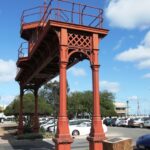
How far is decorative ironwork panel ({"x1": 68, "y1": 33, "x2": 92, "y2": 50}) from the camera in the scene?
555 inches

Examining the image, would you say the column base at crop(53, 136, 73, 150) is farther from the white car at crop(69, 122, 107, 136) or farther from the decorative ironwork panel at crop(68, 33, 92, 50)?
the white car at crop(69, 122, 107, 136)

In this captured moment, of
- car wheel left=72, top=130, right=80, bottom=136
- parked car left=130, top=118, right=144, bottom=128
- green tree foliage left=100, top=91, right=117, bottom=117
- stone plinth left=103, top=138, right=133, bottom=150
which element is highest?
green tree foliage left=100, top=91, right=117, bottom=117

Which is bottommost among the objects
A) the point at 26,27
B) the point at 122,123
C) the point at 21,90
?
the point at 122,123

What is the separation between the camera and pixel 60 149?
13.1 metres

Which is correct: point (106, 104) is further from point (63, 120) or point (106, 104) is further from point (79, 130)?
point (63, 120)

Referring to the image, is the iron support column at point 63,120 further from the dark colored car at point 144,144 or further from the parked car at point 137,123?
the parked car at point 137,123

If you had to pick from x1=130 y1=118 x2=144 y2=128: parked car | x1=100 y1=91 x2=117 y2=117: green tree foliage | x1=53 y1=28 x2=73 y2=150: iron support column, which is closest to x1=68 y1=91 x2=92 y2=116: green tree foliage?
x1=100 y1=91 x2=117 y2=117: green tree foliage

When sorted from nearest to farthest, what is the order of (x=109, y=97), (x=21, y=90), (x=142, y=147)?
(x=142, y=147)
(x=21, y=90)
(x=109, y=97)

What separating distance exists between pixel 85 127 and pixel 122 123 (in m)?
22.9

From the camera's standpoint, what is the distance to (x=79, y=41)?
1437cm

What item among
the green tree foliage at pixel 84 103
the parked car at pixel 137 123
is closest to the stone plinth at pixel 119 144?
the parked car at pixel 137 123

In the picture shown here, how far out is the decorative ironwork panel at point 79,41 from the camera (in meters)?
14.1

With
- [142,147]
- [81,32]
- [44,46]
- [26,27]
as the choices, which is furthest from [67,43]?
[26,27]

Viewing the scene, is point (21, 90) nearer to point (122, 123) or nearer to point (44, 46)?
point (44, 46)
